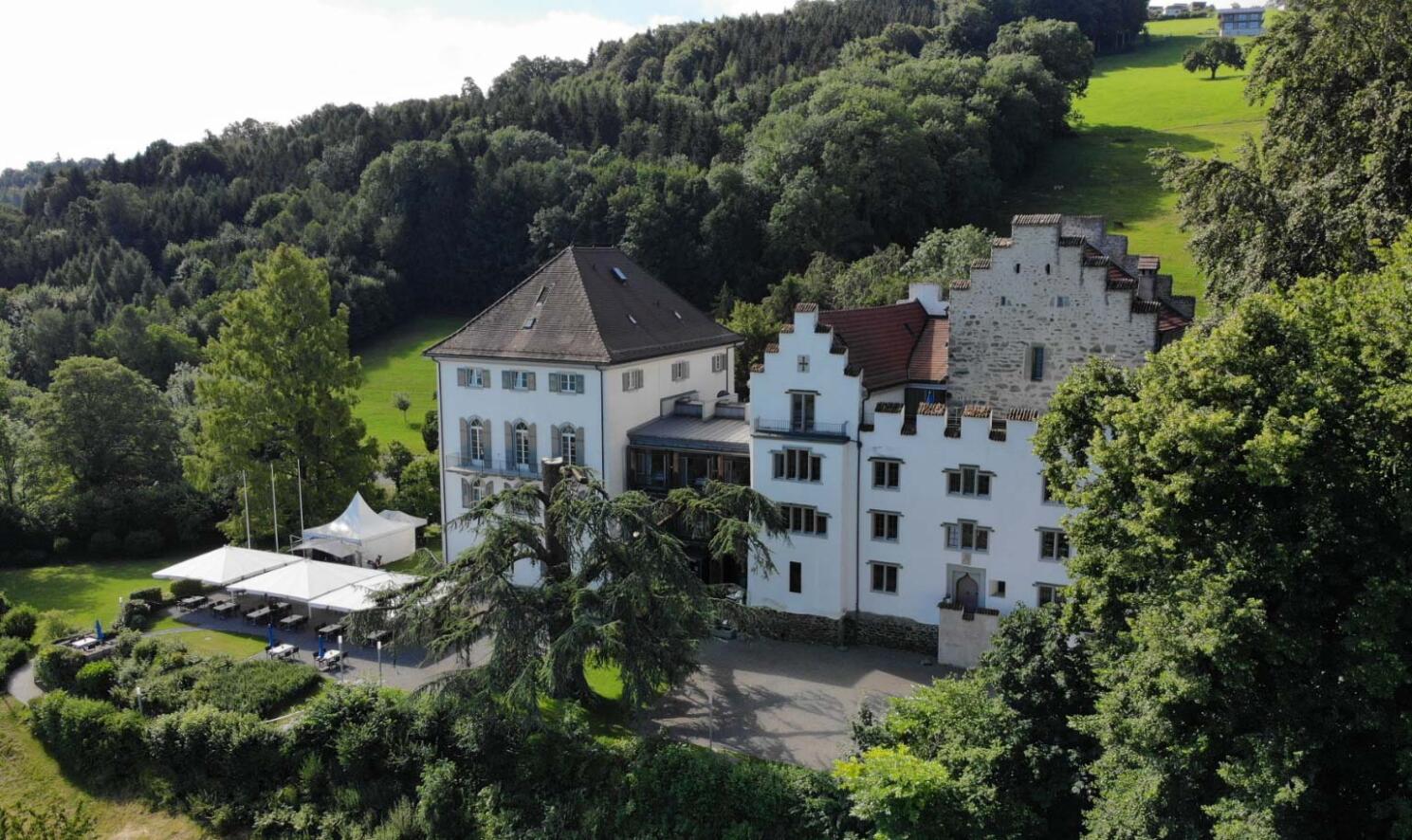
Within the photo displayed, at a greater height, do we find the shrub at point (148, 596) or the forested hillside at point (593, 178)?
the forested hillside at point (593, 178)

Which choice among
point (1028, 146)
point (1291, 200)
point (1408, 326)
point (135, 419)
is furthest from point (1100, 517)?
point (1028, 146)

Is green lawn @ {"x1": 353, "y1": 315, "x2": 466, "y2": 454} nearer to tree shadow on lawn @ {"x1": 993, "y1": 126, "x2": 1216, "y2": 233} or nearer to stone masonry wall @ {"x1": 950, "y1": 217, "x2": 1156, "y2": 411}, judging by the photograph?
stone masonry wall @ {"x1": 950, "y1": 217, "x2": 1156, "y2": 411}

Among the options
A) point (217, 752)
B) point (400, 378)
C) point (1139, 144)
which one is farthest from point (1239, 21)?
point (217, 752)

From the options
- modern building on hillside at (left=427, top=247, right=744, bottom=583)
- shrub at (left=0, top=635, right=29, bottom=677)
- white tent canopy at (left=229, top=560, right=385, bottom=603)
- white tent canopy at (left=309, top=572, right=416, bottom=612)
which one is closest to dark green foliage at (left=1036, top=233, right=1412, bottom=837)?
modern building on hillside at (left=427, top=247, right=744, bottom=583)

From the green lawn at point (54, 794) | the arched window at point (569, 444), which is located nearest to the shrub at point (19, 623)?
the green lawn at point (54, 794)

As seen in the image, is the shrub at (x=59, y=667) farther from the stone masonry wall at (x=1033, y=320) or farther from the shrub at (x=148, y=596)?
the stone masonry wall at (x=1033, y=320)

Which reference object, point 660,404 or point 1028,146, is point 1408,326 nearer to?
point 660,404

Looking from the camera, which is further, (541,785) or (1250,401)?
(541,785)
